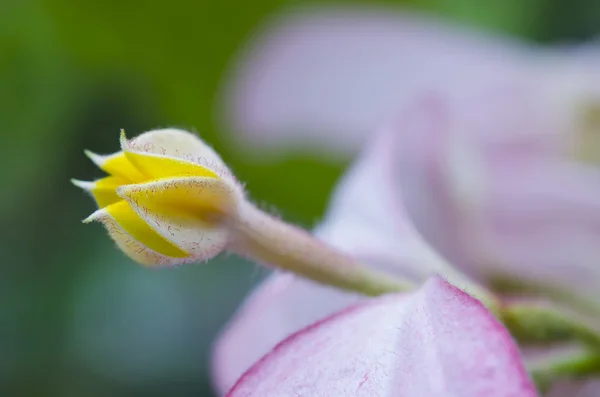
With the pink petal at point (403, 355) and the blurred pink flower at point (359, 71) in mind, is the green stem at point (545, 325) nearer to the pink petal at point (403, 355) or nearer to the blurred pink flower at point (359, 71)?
the pink petal at point (403, 355)

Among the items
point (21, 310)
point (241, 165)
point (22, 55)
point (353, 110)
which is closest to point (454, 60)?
point (353, 110)

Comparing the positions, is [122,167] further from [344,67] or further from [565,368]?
[344,67]

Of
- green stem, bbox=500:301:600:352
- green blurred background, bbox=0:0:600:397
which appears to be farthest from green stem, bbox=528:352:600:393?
green blurred background, bbox=0:0:600:397

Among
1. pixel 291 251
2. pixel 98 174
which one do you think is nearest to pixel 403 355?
pixel 291 251

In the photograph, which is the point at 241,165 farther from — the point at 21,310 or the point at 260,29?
the point at 21,310

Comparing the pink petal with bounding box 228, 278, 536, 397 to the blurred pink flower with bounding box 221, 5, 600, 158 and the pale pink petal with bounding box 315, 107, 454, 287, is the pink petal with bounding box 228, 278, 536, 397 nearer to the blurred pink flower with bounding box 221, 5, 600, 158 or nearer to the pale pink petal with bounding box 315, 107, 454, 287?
the pale pink petal with bounding box 315, 107, 454, 287
